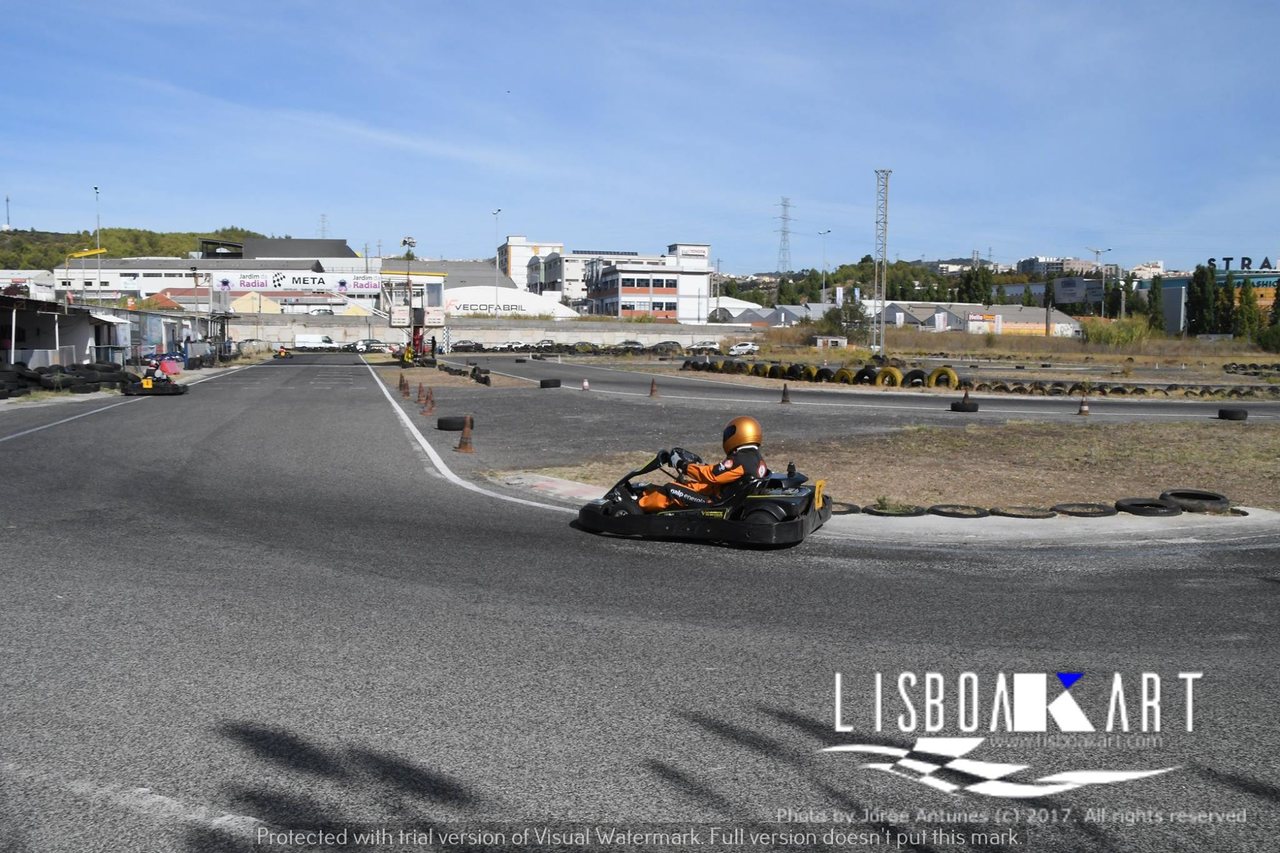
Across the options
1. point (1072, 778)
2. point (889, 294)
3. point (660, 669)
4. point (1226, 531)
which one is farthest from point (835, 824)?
point (889, 294)

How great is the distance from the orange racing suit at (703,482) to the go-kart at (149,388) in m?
27.0

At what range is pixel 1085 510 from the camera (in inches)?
410

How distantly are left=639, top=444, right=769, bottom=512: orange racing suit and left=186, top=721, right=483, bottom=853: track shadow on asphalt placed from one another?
16.4 ft

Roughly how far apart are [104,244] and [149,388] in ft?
547

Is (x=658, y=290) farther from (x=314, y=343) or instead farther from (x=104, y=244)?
(x=104, y=244)

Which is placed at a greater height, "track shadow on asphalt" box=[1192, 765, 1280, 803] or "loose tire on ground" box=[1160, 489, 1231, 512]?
"loose tire on ground" box=[1160, 489, 1231, 512]

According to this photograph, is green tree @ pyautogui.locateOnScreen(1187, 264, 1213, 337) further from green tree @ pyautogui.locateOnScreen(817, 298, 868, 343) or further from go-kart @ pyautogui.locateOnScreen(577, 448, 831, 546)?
go-kart @ pyautogui.locateOnScreen(577, 448, 831, 546)

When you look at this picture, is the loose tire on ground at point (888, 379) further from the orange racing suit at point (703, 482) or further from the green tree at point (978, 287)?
the green tree at point (978, 287)

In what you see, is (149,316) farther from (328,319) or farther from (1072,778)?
(1072,778)

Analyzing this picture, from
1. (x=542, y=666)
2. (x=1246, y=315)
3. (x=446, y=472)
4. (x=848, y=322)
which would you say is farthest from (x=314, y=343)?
(x=1246, y=315)

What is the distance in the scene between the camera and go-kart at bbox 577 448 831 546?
8.54 meters

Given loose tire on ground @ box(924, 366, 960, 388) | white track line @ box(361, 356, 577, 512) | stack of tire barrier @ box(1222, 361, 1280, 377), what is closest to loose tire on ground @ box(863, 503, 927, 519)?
white track line @ box(361, 356, 577, 512)

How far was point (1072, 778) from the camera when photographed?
4.10 m

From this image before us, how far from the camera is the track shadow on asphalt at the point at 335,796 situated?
364 cm
